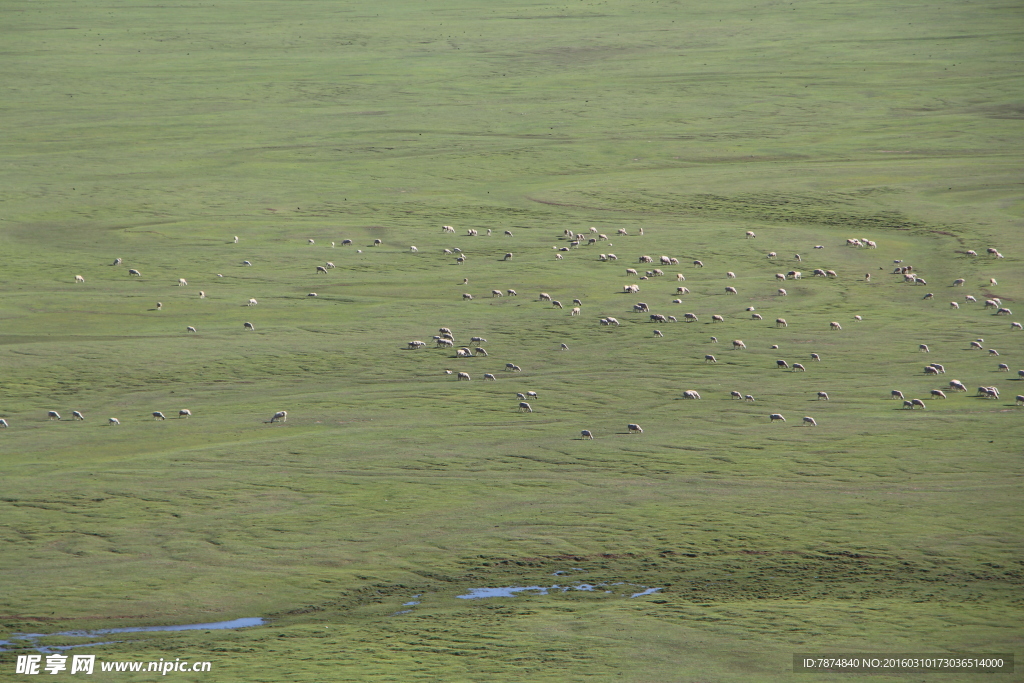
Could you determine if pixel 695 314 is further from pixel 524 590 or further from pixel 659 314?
pixel 524 590

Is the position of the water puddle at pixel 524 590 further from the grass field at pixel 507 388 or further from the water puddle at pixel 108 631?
the water puddle at pixel 108 631

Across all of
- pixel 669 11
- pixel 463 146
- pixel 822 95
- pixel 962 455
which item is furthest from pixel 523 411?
pixel 669 11

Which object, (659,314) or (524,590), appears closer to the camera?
(524,590)

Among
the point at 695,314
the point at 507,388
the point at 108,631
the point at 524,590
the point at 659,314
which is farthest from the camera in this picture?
the point at 695,314

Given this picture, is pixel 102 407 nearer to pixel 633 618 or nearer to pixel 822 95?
pixel 633 618

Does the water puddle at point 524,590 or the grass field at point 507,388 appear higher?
the grass field at point 507,388

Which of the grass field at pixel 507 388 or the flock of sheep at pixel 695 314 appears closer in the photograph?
the grass field at pixel 507 388

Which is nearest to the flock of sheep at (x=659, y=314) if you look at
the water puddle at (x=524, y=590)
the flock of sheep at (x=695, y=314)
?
the flock of sheep at (x=695, y=314)

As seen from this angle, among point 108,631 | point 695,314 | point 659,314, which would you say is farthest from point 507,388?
point 108,631
